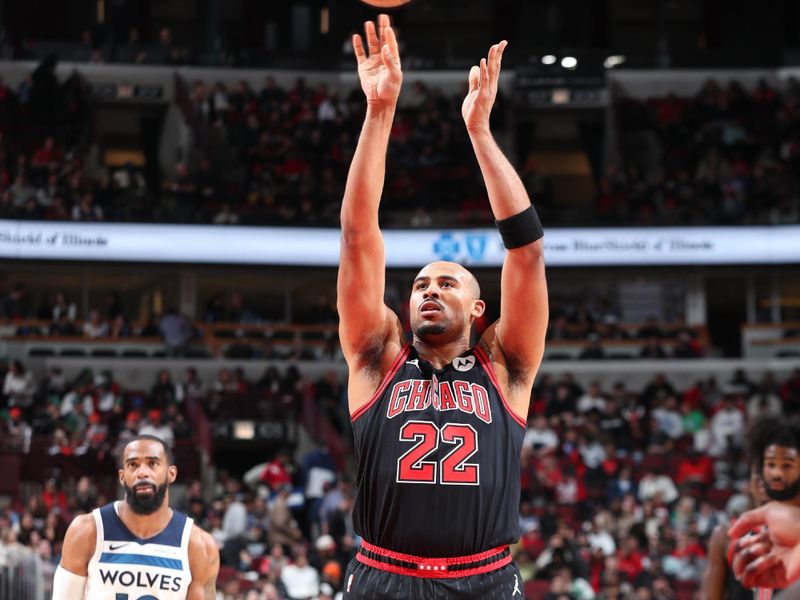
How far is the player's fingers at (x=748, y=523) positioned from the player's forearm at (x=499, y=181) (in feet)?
4.98

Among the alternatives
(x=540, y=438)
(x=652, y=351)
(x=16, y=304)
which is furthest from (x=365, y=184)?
(x=16, y=304)

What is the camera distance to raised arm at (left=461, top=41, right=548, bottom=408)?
503 centimetres

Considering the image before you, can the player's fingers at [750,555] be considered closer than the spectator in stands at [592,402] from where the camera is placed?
Yes

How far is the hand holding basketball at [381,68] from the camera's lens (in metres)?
5.00

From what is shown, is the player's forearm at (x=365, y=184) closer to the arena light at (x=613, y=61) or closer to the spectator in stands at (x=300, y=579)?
the spectator in stands at (x=300, y=579)

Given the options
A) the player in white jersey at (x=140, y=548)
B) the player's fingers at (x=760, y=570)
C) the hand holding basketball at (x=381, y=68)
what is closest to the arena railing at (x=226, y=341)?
the player in white jersey at (x=140, y=548)

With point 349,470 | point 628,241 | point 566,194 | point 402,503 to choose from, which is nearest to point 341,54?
point 566,194

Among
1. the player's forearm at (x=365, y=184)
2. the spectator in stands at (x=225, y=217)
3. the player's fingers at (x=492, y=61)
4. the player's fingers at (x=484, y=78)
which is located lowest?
the player's forearm at (x=365, y=184)

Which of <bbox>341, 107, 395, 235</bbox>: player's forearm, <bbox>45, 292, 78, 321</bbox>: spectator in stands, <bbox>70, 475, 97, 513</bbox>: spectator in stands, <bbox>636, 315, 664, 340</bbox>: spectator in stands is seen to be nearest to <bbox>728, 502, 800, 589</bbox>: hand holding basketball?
<bbox>341, 107, 395, 235</bbox>: player's forearm

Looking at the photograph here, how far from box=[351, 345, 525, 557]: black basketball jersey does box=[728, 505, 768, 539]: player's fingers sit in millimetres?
921

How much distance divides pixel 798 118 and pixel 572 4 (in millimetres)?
7963

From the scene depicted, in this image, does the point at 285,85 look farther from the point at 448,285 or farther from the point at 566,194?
the point at 448,285

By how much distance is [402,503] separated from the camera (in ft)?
15.8

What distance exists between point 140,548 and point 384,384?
2354 millimetres
